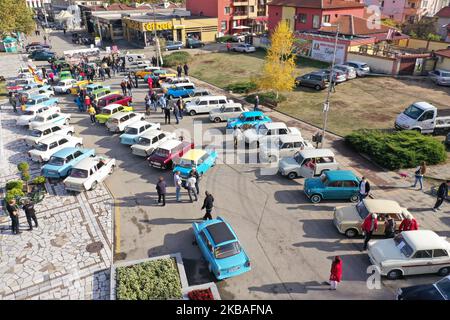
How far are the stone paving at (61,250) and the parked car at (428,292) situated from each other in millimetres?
10037

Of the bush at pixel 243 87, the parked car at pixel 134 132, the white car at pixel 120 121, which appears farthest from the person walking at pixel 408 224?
the bush at pixel 243 87

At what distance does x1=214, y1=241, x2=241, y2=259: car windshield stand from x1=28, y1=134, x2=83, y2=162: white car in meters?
13.8

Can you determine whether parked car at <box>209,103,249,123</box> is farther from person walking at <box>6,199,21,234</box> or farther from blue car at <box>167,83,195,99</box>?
person walking at <box>6,199,21,234</box>

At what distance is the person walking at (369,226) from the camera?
14.2 m

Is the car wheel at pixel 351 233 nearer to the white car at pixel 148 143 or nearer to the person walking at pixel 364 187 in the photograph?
the person walking at pixel 364 187

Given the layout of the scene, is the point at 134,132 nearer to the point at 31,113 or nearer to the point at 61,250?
the point at 31,113

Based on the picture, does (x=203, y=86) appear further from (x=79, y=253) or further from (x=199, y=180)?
(x=79, y=253)

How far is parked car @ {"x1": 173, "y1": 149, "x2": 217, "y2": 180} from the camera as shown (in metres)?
19.5

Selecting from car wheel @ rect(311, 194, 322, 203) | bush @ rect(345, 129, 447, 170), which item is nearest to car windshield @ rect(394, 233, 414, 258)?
car wheel @ rect(311, 194, 322, 203)

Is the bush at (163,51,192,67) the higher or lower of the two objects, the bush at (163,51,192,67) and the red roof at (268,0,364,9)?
the lower

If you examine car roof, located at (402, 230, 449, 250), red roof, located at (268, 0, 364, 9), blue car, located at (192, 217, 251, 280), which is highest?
red roof, located at (268, 0, 364, 9)

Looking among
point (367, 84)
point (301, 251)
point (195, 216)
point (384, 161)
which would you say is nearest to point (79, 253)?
point (195, 216)

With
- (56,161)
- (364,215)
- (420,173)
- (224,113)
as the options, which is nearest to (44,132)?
(56,161)

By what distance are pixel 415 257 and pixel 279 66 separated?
72.7 ft
